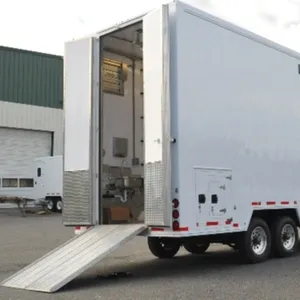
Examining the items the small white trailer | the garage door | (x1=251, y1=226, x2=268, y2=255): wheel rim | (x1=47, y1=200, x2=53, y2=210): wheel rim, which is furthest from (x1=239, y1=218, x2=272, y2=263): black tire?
the garage door

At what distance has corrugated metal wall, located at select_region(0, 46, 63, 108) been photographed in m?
31.7

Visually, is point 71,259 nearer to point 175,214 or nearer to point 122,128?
point 175,214

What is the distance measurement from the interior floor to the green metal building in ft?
71.6

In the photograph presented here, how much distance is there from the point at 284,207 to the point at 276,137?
132 centimetres

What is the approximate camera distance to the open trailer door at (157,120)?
8219 mm

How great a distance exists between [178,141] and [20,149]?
25276 millimetres

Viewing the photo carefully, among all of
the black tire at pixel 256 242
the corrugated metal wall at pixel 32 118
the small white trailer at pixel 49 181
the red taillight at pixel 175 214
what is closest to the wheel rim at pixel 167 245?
the black tire at pixel 256 242

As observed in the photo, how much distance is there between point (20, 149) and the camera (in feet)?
106

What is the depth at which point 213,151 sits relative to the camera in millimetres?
8953

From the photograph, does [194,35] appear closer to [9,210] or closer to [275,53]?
[275,53]

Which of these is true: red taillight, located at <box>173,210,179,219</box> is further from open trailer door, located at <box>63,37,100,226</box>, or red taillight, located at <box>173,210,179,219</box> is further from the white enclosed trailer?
open trailer door, located at <box>63,37,100,226</box>

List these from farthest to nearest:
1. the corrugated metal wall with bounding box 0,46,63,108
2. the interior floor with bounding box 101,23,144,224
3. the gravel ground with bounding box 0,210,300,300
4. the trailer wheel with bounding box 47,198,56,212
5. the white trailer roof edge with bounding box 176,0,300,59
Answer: the corrugated metal wall with bounding box 0,46,63,108 < the trailer wheel with bounding box 47,198,56,212 < the interior floor with bounding box 101,23,144,224 < the white trailer roof edge with bounding box 176,0,300,59 < the gravel ground with bounding box 0,210,300,300

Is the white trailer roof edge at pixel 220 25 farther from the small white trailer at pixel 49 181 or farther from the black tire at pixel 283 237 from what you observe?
the small white trailer at pixel 49 181

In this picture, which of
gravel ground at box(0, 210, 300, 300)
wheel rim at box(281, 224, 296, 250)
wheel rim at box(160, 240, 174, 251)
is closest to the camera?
gravel ground at box(0, 210, 300, 300)
